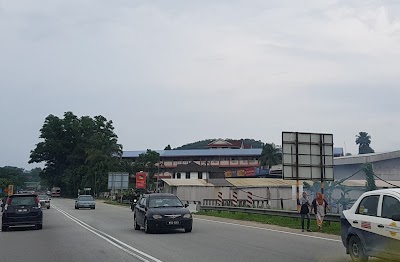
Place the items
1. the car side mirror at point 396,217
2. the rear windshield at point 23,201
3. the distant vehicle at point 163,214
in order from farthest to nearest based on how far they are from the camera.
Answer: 1. the rear windshield at point 23,201
2. the distant vehicle at point 163,214
3. the car side mirror at point 396,217

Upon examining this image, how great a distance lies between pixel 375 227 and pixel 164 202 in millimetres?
11928

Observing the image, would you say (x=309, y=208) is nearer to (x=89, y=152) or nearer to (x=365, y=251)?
(x=365, y=251)

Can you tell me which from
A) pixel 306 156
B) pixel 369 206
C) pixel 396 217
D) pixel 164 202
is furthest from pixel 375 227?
pixel 306 156

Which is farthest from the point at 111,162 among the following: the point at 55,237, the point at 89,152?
the point at 55,237

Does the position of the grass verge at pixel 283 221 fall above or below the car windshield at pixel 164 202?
below

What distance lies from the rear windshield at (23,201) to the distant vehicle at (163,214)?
568 cm

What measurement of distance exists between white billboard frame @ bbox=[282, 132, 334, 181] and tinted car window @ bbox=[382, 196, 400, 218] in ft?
48.4

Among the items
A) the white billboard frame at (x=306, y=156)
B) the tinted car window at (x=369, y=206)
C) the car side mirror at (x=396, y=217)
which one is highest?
the white billboard frame at (x=306, y=156)

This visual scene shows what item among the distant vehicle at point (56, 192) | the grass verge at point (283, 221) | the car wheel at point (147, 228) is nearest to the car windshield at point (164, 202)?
the car wheel at point (147, 228)

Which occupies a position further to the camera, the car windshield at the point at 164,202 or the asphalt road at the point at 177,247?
the car windshield at the point at 164,202

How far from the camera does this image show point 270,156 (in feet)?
341

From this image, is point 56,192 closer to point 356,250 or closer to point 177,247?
point 177,247

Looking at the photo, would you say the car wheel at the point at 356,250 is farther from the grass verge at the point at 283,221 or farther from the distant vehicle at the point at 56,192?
the distant vehicle at the point at 56,192

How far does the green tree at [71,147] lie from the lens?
112 m
